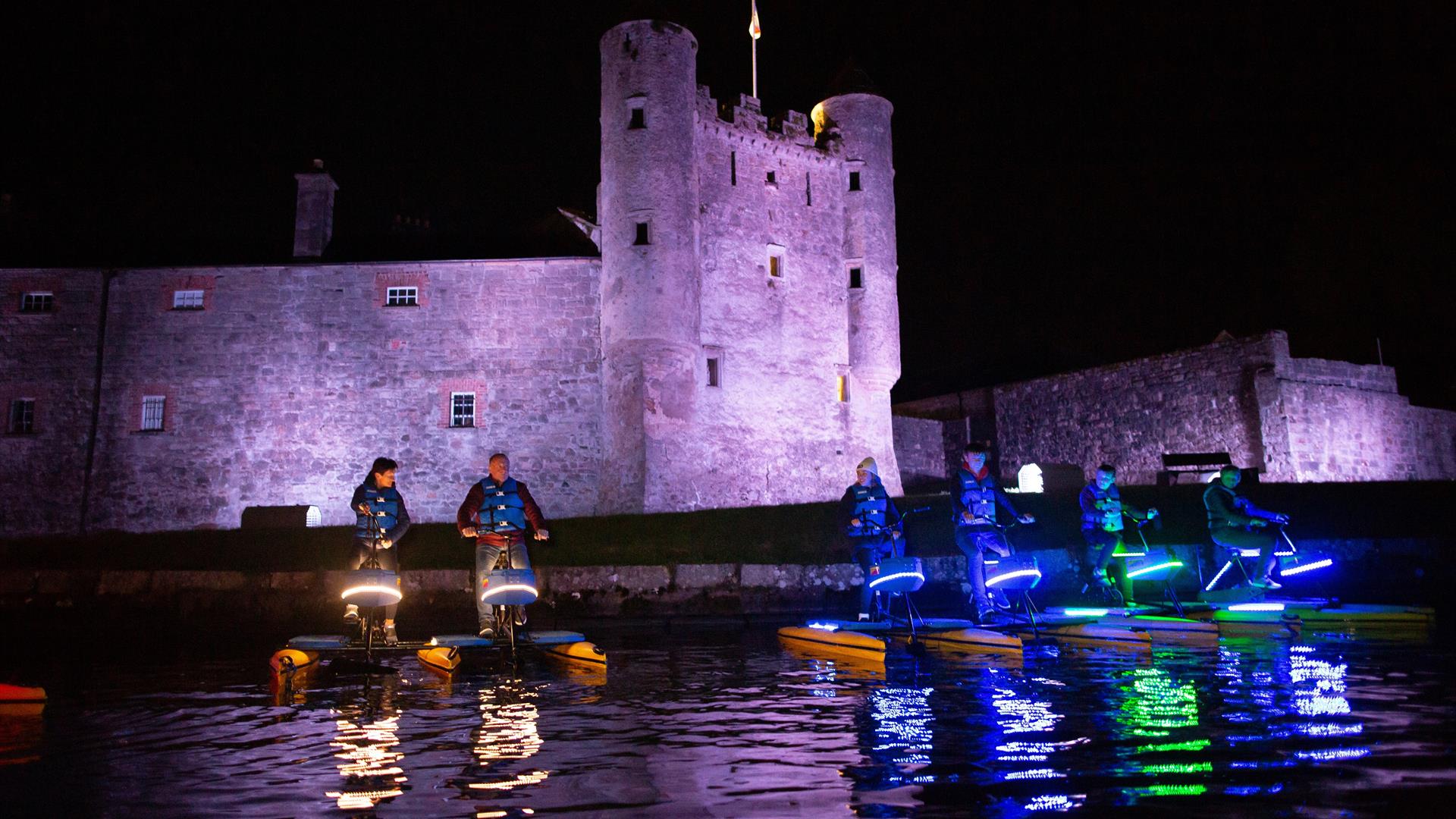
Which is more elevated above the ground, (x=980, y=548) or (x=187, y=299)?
(x=187, y=299)

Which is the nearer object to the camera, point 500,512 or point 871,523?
point 500,512

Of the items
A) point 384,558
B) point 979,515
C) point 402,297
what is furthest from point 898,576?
point 402,297

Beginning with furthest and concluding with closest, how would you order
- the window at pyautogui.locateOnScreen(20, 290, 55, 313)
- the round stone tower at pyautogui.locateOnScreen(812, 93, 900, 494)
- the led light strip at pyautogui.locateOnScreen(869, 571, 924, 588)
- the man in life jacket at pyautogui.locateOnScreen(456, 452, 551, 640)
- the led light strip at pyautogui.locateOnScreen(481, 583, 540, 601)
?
the round stone tower at pyautogui.locateOnScreen(812, 93, 900, 494) < the window at pyautogui.locateOnScreen(20, 290, 55, 313) < the led light strip at pyautogui.locateOnScreen(869, 571, 924, 588) < the man in life jacket at pyautogui.locateOnScreen(456, 452, 551, 640) < the led light strip at pyautogui.locateOnScreen(481, 583, 540, 601)

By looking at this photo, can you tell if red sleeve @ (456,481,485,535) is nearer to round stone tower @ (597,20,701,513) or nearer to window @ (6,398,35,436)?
round stone tower @ (597,20,701,513)

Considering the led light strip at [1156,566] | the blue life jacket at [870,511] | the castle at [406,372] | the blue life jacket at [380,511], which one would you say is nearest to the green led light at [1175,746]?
the blue life jacket at [870,511]

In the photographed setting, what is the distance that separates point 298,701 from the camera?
6961 mm

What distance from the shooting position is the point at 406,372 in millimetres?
29219

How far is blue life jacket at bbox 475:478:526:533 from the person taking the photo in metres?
9.22

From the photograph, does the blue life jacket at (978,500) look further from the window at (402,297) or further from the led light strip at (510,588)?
the window at (402,297)

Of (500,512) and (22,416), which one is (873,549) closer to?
(500,512)

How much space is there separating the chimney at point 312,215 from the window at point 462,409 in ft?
21.5

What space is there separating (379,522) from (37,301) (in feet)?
88.4

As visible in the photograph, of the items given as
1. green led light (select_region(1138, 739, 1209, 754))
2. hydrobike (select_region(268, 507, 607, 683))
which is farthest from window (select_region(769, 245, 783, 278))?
green led light (select_region(1138, 739, 1209, 754))

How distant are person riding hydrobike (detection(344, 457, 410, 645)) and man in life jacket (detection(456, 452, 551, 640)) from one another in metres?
0.67
